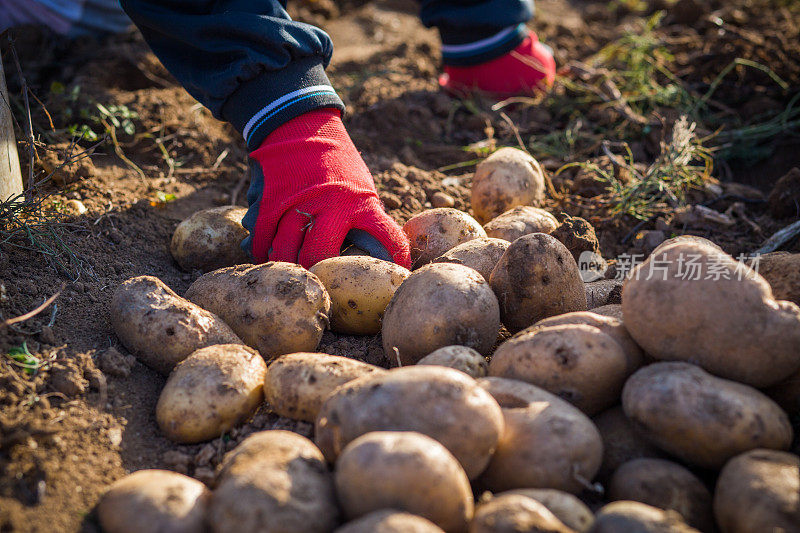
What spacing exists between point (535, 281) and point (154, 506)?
1.27 m

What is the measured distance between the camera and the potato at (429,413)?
56.0 inches

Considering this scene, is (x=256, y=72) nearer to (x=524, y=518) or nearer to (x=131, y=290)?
(x=131, y=290)

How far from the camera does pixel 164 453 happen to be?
5.58 feet

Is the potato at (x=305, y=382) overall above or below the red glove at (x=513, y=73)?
below

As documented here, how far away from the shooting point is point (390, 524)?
1.20m

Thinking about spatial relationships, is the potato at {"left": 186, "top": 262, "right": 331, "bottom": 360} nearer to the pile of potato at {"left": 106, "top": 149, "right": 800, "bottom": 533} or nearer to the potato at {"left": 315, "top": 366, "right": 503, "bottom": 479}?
the pile of potato at {"left": 106, "top": 149, "right": 800, "bottom": 533}

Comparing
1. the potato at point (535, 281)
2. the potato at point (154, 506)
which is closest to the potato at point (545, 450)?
the potato at point (535, 281)

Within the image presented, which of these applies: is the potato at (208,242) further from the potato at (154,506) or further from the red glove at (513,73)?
the red glove at (513,73)

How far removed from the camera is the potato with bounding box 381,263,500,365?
1876mm

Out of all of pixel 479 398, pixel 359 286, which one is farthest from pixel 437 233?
pixel 479 398

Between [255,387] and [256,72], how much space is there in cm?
139

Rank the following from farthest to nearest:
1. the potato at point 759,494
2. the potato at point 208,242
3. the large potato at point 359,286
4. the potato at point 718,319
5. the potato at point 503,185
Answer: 1. the potato at point 503,185
2. the potato at point 208,242
3. the large potato at point 359,286
4. the potato at point 718,319
5. the potato at point 759,494

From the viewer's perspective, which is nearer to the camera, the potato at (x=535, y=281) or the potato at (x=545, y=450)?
the potato at (x=545, y=450)

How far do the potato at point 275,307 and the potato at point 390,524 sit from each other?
0.87 m
